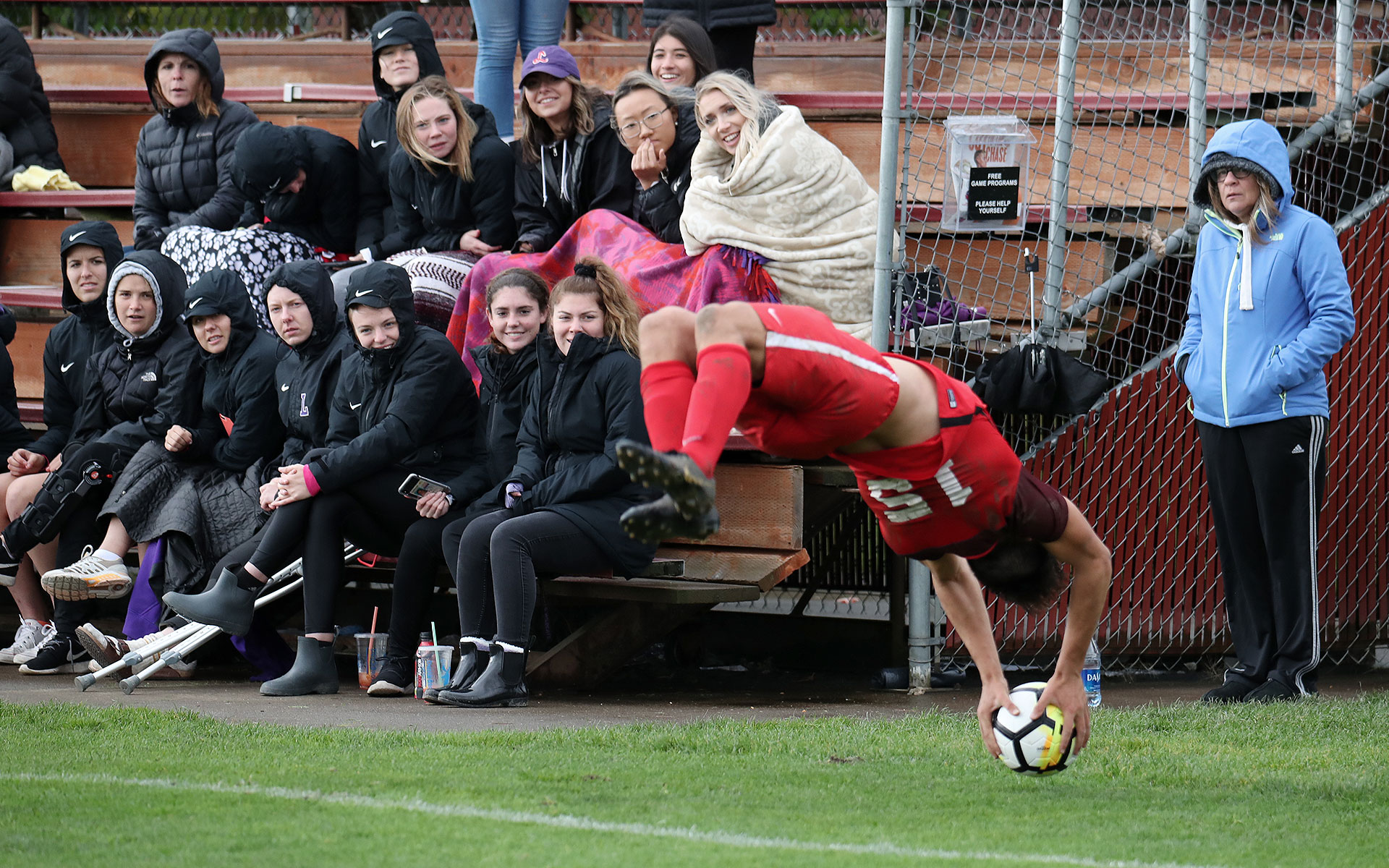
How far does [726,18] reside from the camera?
8.88 meters

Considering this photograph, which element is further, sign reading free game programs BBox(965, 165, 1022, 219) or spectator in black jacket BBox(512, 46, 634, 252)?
spectator in black jacket BBox(512, 46, 634, 252)

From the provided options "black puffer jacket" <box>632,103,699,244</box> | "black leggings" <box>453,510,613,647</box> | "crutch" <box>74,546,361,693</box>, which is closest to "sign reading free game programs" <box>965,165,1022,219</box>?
"black puffer jacket" <box>632,103,699,244</box>

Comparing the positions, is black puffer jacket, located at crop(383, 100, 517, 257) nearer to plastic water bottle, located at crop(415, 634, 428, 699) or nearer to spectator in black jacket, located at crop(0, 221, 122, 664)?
spectator in black jacket, located at crop(0, 221, 122, 664)

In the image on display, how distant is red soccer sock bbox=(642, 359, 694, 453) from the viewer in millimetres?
4039

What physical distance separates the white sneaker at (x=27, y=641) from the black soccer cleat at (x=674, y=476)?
532 centimetres

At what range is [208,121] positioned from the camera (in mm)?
9289

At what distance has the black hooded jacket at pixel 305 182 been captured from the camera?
8.49 m

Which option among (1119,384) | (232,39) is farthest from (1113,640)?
(232,39)

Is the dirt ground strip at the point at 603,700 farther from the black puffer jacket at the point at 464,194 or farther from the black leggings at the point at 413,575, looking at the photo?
the black puffer jacket at the point at 464,194

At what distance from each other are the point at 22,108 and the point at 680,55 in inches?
195

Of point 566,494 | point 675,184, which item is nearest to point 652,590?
point 566,494

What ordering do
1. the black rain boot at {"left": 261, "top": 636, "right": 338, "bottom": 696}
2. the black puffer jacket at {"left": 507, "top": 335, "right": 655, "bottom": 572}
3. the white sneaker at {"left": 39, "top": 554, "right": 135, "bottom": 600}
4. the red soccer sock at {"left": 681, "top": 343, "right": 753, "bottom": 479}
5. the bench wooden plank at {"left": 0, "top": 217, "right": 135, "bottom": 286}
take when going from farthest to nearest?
the bench wooden plank at {"left": 0, "top": 217, "right": 135, "bottom": 286}, the white sneaker at {"left": 39, "top": 554, "right": 135, "bottom": 600}, the black rain boot at {"left": 261, "top": 636, "right": 338, "bottom": 696}, the black puffer jacket at {"left": 507, "top": 335, "right": 655, "bottom": 572}, the red soccer sock at {"left": 681, "top": 343, "right": 753, "bottom": 479}

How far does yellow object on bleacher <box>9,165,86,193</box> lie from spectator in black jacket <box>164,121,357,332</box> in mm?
2264

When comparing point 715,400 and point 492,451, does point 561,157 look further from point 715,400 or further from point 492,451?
point 715,400
